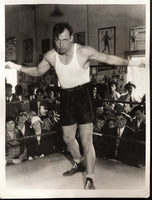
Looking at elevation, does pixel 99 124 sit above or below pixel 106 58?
below

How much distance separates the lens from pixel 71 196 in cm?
54

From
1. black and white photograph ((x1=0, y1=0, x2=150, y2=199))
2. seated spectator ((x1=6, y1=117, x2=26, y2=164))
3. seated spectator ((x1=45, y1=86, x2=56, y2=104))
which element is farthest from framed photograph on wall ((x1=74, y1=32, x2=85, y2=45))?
seated spectator ((x1=6, y1=117, x2=26, y2=164))

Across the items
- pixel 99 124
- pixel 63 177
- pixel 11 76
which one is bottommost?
pixel 63 177

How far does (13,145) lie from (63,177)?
12 cm

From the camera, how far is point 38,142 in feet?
1.79

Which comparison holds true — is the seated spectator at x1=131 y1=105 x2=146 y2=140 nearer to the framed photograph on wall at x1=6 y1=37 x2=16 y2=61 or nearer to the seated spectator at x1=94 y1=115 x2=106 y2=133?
the seated spectator at x1=94 y1=115 x2=106 y2=133

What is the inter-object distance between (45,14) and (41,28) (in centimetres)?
3

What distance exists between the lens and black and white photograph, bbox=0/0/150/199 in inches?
21.0

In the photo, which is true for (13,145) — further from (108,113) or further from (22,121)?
(108,113)

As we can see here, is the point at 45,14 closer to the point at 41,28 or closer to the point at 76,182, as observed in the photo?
the point at 41,28

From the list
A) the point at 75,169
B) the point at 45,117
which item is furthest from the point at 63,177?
the point at 45,117

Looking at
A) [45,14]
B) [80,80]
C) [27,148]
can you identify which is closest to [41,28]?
[45,14]

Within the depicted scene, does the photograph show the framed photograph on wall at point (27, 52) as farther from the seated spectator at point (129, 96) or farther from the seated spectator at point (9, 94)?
the seated spectator at point (129, 96)

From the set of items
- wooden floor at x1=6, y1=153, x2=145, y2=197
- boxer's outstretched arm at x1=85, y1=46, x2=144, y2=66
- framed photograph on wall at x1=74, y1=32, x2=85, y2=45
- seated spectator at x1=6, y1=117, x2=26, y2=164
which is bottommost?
wooden floor at x1=6, y1=153, x2=145, y2=197
